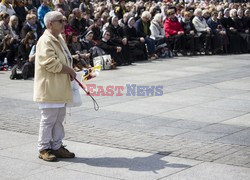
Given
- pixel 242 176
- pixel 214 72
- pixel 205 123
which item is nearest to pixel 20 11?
pixel 214 72

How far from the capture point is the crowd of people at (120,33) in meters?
17.7

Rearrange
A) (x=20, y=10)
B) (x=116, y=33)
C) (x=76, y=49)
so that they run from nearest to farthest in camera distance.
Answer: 1. (x=76, y=49)
2. (x=116, y=33)
3. (x=20, y=10)

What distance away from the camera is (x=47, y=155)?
778 cm

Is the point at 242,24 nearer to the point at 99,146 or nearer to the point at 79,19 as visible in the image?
the point at 79,19

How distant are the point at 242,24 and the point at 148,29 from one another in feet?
15.8

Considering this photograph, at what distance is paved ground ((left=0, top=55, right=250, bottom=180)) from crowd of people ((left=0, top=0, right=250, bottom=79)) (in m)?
2.55

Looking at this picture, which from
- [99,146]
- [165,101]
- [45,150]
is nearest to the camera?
[45,150]

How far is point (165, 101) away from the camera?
476 inches

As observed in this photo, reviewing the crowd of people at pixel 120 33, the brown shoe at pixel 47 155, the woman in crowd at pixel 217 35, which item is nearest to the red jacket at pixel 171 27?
the crowd of people at pixel 120 33

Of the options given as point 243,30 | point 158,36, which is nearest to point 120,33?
point 158,36

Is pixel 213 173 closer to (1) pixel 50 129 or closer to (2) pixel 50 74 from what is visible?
(1) pixel 50 129

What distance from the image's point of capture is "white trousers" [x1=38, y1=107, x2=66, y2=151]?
305 inches

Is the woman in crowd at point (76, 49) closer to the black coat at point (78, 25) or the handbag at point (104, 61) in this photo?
the handbag at point (104, 61)

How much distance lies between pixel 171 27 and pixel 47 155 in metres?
14.1
